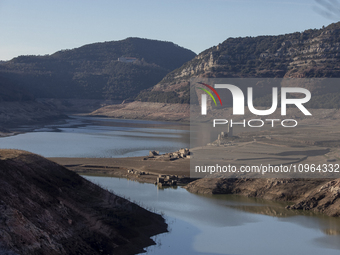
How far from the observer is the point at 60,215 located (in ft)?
63.5

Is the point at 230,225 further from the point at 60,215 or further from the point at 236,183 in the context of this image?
the point at 60,215

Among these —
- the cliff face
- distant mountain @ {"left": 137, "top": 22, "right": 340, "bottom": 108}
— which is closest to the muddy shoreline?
the cliff face

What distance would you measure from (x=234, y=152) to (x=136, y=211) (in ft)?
95.7

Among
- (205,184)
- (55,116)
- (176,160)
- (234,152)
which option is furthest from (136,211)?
(55,116)

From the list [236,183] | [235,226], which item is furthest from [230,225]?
[236,183]

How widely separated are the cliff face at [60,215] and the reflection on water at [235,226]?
1448 mm

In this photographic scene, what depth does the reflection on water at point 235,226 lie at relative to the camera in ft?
72.5

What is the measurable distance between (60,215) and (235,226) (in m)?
11.1

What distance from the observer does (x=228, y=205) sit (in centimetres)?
3103

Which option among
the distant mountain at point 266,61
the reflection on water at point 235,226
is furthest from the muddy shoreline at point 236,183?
the distant mountain at point 266,61

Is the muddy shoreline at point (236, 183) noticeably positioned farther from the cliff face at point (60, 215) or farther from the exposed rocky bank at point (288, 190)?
the cliff face at point (60, 215)

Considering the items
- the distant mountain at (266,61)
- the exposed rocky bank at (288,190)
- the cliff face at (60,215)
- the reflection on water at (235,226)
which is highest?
the distant mountain at (266,61)

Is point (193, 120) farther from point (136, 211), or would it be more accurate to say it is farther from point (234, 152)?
point (136, 211)

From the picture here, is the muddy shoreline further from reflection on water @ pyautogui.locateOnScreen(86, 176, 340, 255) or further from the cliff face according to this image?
the cliff face
